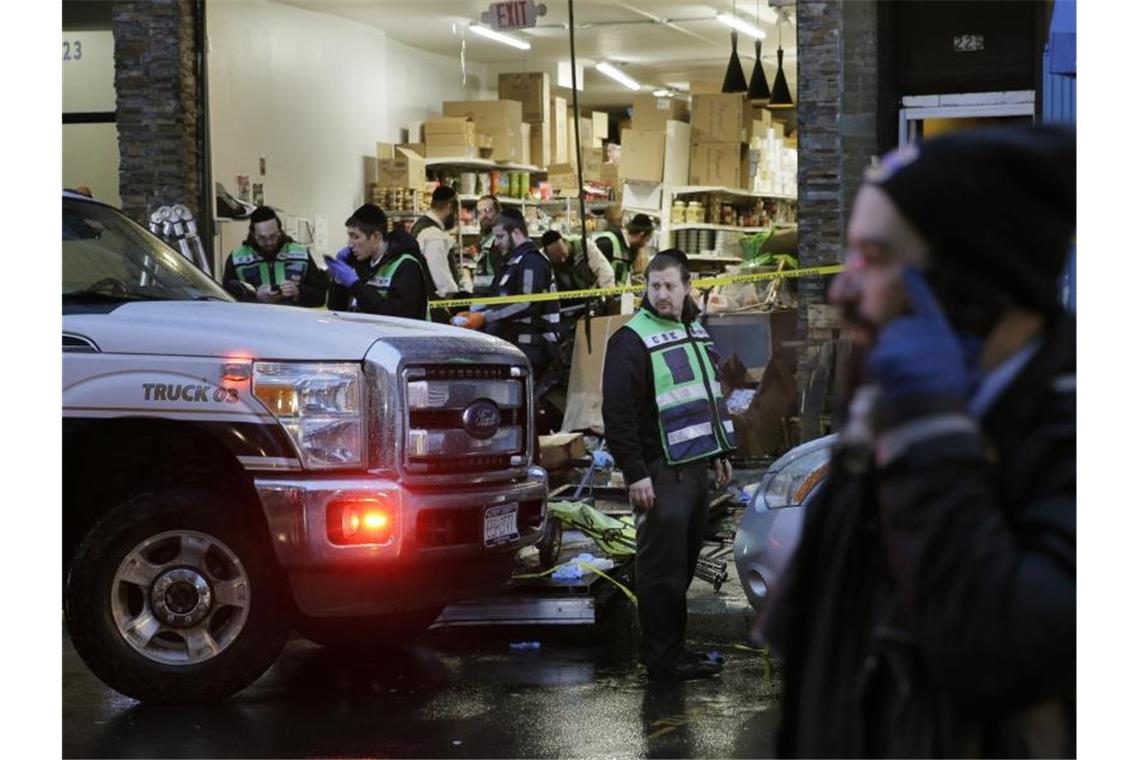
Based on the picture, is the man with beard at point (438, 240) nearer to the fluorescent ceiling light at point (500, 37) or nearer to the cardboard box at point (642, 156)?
the cardboard box at point (642, 156)

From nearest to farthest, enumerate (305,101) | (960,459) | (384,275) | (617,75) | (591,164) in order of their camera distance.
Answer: (960,459) < (384,275) < (305,101) < (591,164) < (617,75)

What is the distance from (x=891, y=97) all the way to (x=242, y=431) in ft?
28.6

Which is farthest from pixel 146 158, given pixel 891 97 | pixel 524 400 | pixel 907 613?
pixel 907 613

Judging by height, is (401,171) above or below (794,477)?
above

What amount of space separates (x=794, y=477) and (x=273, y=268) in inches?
231

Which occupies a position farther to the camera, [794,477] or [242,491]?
[794,477]

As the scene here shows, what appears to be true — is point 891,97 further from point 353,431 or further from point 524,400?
point 353,431

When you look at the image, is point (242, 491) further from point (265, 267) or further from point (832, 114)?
point (832, 114)

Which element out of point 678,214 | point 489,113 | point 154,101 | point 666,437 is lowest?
point 666,437

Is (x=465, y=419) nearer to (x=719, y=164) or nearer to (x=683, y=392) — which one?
(x=683, y=392)

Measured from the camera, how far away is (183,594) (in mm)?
7414

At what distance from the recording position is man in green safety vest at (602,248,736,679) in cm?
803

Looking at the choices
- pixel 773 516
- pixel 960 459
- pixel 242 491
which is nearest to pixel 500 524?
pixel 242 491

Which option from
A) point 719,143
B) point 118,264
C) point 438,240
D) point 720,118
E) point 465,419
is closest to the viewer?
point 465,419
